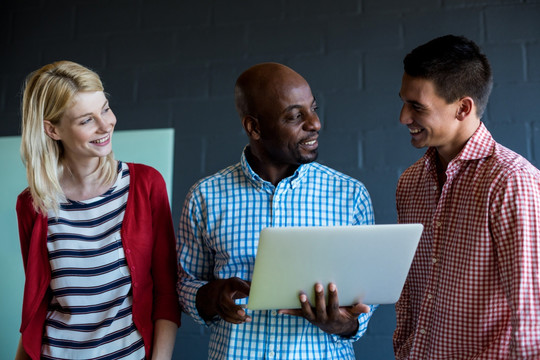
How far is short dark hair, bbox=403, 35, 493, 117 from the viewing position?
152cm

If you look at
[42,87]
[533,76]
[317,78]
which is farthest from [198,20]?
[533,76]

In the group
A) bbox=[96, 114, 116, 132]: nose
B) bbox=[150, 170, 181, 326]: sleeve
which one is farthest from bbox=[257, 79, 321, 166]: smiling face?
bbox=[96, 114, 116, 132]: nose

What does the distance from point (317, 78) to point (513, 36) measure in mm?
829

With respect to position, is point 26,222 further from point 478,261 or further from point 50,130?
point 478,261

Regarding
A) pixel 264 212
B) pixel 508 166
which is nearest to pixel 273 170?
pixel 264 212

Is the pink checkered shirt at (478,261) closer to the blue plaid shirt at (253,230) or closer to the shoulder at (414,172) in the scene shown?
the shoulder at (414,172)

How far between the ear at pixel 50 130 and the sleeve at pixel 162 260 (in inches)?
13.2

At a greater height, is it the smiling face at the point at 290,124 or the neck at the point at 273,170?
the smiling face at the point at 290,124

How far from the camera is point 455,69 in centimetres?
153

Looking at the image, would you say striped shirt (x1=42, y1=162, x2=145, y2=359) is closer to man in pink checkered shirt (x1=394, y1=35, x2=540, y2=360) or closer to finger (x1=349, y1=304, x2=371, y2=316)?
finger (x1=349, y1=304, x2=371, y2=316)

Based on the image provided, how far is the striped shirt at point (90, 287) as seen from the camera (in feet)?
5.16

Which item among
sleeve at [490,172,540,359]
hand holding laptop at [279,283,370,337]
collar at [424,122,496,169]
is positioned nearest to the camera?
sleeve at [490,172,540,359]

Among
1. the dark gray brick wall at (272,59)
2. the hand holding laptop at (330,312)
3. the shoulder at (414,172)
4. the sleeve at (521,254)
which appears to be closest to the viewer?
the sleeve at (521,254)

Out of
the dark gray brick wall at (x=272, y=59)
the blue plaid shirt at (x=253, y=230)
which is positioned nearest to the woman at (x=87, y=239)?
the blue plaid shirt at (x=253, y=230)
